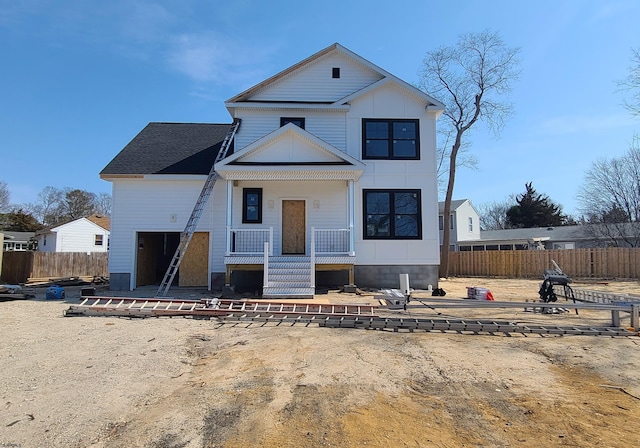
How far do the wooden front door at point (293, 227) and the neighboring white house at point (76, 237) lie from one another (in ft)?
106

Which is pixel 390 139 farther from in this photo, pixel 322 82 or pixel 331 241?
pixel 331 241

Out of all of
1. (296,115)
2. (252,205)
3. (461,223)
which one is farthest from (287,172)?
(461,223)

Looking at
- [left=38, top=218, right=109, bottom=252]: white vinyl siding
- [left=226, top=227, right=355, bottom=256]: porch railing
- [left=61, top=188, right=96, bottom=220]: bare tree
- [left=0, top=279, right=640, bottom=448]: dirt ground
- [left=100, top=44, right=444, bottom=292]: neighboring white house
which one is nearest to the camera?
[left=0, top=279, right=640, bottom=448]: dirt ground

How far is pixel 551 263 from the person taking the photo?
24.3 m

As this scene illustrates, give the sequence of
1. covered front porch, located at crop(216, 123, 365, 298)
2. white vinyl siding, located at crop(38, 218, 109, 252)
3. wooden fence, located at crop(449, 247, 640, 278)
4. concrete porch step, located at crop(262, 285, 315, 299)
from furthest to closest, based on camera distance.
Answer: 1. white vinyl siding, located at crop(38, 218, 109, 252)
2. wooden fence, located at crop(449, 247, 640, 278)
3. covered front porch, located at crop(216, 123, 365, 298)
4. concrete porch step, located at crop(262, 285, 315, 299)

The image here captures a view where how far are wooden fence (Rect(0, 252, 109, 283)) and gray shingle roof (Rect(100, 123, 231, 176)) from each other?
11.4m

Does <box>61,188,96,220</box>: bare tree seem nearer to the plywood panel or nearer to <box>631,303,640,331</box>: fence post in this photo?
the plywood panel

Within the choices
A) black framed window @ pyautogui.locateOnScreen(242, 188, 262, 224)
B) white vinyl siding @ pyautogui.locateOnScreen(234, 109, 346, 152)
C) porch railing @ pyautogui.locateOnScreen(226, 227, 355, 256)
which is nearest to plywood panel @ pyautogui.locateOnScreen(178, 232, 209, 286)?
porch railing @ pyautogui.locateOnScreen(226, 227, 355, 256)

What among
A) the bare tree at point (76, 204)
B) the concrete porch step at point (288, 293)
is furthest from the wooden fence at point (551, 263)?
the bare tree at point (76, 204)

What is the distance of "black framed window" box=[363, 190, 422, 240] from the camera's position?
49.1ft

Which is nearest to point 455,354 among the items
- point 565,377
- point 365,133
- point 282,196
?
point 565,377

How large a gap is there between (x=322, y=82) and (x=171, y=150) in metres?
7.18

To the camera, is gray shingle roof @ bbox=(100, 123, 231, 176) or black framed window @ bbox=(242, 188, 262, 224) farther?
gray shingle roof @ bbox=(100, 123, 231, 176)

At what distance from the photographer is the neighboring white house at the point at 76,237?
36.9 m
